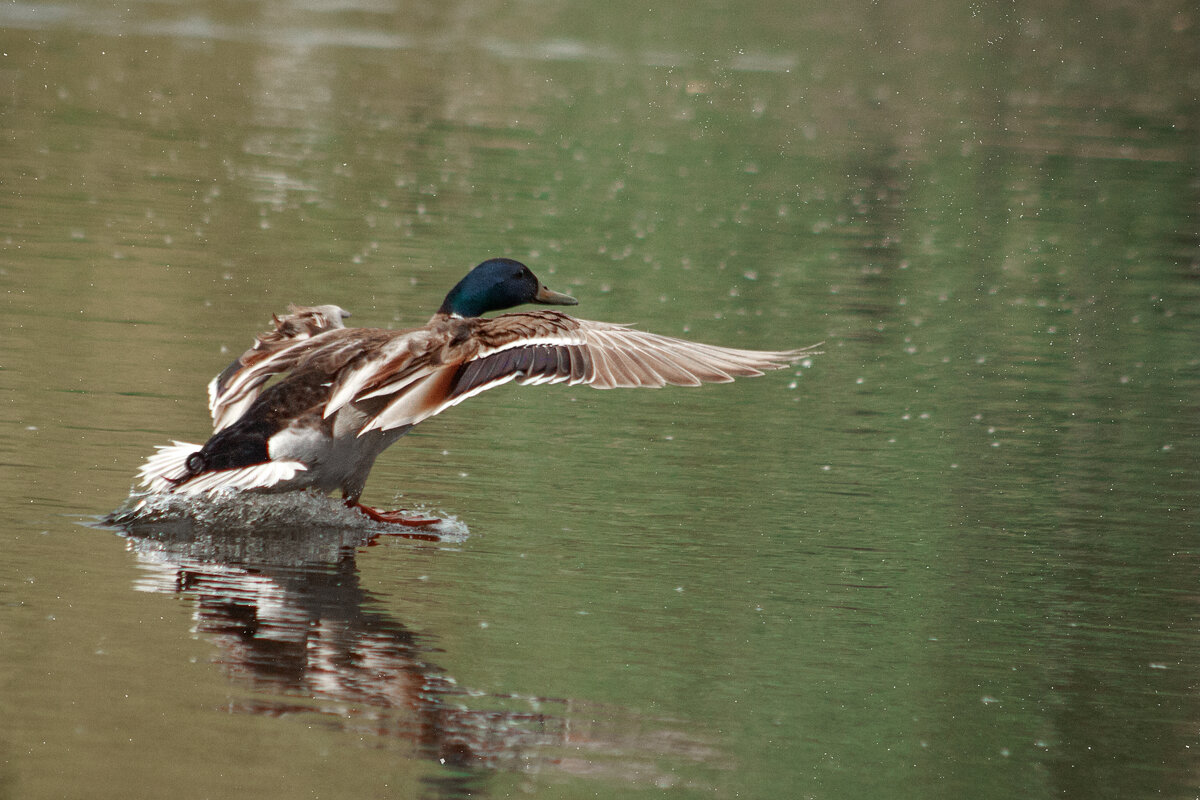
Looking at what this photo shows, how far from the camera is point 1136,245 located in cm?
2117

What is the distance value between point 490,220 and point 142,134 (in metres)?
6.49

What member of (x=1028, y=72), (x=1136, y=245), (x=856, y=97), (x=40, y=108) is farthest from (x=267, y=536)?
(x=1028, y=72)

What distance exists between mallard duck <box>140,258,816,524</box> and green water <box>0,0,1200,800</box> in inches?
14.8

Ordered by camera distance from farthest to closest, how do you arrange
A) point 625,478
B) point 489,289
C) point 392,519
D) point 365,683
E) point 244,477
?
point 625,478 → point 489,289 → point 392,519 → point 244,477 → point 365,683

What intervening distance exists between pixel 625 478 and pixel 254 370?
2.36 metres

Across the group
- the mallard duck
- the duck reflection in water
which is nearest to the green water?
the duck reflection in water

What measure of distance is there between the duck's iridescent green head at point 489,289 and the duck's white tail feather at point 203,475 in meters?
1.77

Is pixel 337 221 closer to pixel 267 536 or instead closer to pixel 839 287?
pixel 839 287

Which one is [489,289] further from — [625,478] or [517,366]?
[517,366]

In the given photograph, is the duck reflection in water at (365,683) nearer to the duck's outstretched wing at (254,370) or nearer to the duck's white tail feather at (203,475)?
the duck's white tail feather at (203,475)

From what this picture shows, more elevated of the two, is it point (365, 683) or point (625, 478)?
point (625, 478)

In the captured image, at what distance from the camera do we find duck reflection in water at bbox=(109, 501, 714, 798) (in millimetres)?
5863

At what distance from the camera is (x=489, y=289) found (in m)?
→ 9.65

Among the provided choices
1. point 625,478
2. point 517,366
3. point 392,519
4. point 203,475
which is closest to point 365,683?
point 203,475
